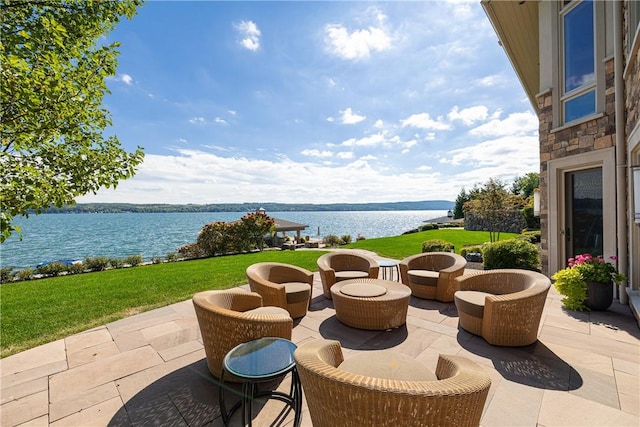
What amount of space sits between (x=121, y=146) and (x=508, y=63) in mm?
10931

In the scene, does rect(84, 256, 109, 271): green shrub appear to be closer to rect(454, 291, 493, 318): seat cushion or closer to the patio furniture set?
the patio furniture set

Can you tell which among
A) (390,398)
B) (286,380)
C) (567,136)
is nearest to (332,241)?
(567,136)

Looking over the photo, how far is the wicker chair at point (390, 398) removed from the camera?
1289mm

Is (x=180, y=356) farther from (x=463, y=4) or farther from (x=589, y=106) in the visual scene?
(x=463, y=4)

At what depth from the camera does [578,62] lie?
18.5 feet

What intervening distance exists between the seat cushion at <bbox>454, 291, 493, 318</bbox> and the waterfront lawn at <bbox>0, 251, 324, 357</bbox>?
5.19 m

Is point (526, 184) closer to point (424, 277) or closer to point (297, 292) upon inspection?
point (424, 277)

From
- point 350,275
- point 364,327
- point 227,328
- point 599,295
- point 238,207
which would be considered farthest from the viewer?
point 238,207

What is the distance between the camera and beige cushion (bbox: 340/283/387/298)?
3.98 m

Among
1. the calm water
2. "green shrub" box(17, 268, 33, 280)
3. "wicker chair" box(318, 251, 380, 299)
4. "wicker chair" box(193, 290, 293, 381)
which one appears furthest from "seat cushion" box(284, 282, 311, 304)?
"green shrub" box(17, 268, 33, 280)

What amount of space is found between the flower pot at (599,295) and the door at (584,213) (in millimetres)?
1382

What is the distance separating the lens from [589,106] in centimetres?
537

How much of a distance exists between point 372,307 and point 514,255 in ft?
18.7

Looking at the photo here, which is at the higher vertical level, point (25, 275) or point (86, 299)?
point (86, 299)
